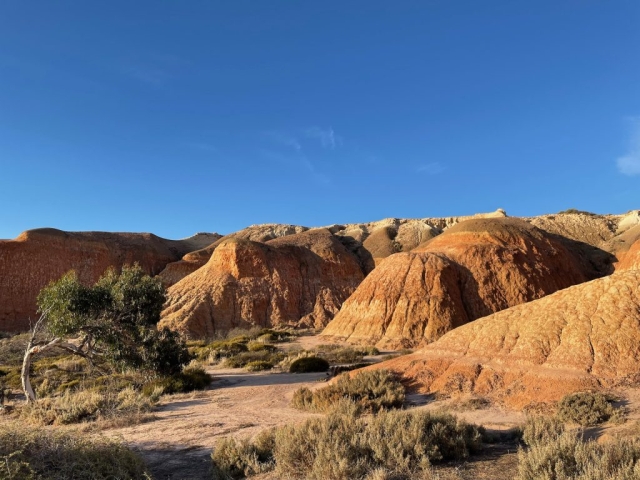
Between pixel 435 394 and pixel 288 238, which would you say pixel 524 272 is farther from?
pixel 288 238

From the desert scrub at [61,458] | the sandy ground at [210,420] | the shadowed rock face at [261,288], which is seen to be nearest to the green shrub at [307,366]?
Result: the sandy ground at [210,420]

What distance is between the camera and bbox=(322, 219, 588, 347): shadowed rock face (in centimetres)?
3172

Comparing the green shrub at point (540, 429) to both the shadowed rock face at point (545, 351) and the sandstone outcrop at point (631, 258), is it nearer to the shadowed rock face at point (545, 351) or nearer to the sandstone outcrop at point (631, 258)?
the shadowed rock face at point (545, 351)

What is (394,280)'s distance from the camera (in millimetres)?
34812

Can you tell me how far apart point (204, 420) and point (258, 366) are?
37.3 ft

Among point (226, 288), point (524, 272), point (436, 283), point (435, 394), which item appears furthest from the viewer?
point (226, 288)

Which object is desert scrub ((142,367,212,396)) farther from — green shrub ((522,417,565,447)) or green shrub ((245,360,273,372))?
green shrub ((522,417,565,447))

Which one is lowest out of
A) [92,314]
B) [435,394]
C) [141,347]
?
[435,394]

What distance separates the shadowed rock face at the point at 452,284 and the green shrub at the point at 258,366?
9574 mm

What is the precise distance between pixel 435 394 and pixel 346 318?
874 inches

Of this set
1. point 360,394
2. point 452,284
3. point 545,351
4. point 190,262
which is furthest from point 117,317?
point 190,262

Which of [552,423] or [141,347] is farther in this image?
[141,347]

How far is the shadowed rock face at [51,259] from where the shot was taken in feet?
174

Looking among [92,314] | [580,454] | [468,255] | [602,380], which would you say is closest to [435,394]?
[602,380]
